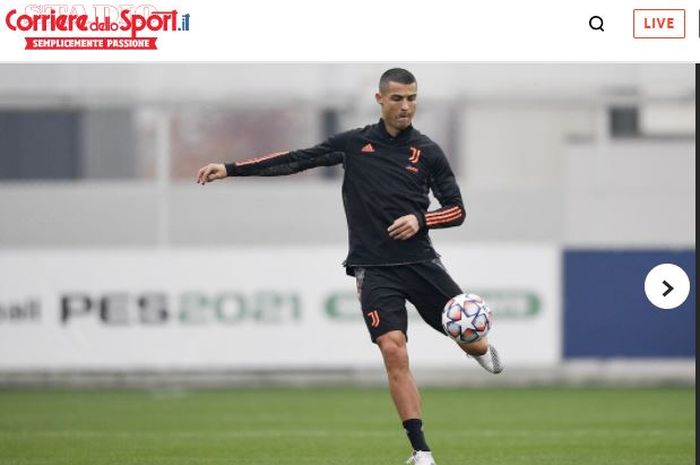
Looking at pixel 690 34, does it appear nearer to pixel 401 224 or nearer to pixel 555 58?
pixel 555 58

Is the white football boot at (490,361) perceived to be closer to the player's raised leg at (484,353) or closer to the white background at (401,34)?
the player's raised leg at (484,353)

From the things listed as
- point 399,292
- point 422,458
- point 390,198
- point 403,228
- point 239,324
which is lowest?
point 422,458

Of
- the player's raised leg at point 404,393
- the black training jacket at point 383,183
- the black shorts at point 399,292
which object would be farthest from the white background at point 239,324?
the player's raised leg at point 404,393

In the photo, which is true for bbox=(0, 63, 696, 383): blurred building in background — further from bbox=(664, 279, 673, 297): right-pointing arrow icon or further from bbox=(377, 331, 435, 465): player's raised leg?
bbox=(664, 279, 673, 297): right-pointing arrow icon

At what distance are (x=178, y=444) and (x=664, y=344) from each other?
26.7 ft

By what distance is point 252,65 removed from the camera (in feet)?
65.5

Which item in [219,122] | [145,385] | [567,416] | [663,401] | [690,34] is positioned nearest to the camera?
[690,34]

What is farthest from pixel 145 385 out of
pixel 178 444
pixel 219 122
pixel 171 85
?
pixel 219 122

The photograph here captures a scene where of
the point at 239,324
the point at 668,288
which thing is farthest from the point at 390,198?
the point at 239,324

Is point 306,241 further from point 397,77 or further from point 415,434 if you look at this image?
point 415,434

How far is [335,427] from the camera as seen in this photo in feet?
46.7

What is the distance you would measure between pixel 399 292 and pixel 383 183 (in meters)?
0.67

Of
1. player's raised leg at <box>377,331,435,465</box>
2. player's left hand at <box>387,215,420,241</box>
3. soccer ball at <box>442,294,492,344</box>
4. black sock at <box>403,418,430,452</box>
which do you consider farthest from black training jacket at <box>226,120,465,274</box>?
black sock at <box>403,418,430,452</box>

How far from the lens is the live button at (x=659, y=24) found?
9680 mm
